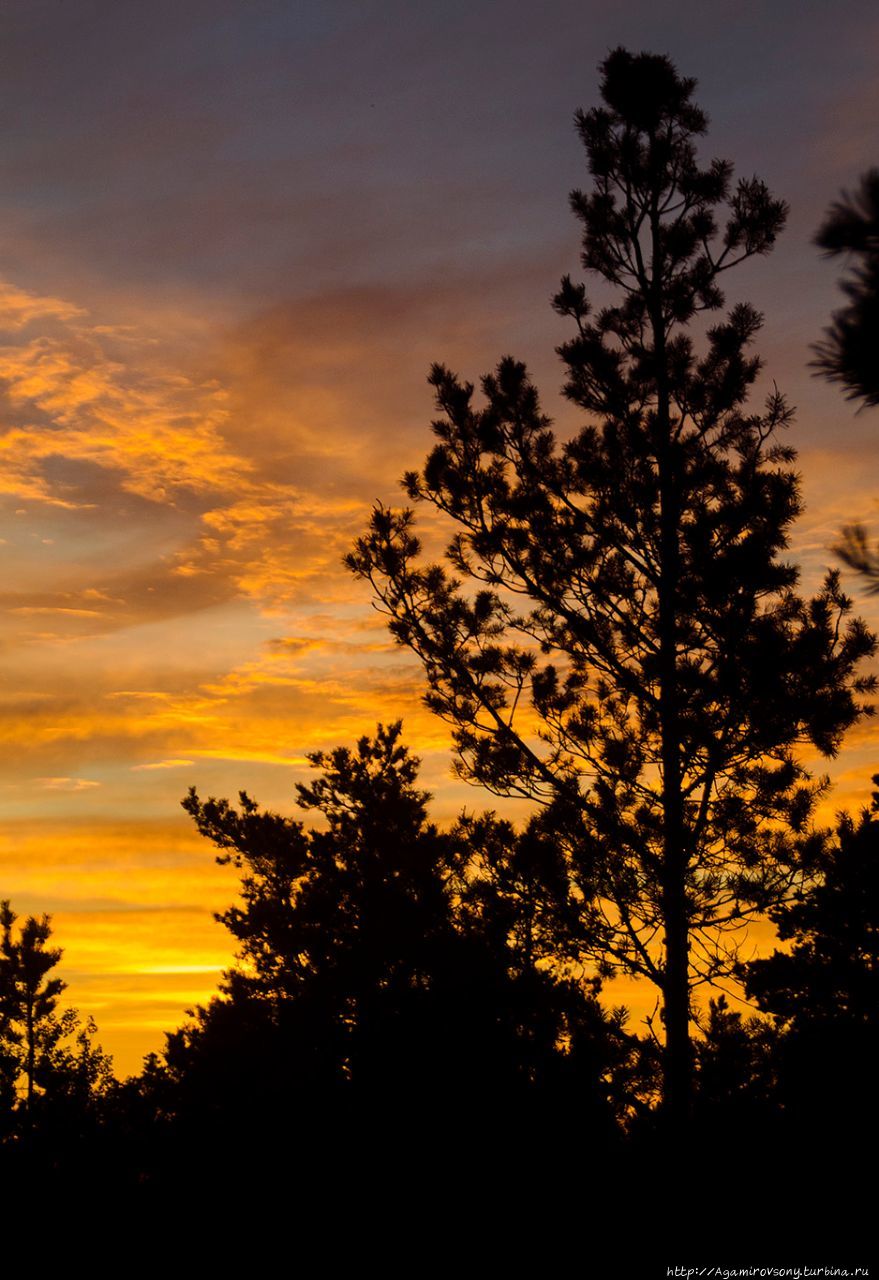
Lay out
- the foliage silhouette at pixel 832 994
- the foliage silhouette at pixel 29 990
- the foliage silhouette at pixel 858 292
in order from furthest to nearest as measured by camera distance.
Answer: the foliage silhouette at pixel 29 990 → the foliage silhouette at pixel 832 994 → the foliage silhouette at pixel 858 292

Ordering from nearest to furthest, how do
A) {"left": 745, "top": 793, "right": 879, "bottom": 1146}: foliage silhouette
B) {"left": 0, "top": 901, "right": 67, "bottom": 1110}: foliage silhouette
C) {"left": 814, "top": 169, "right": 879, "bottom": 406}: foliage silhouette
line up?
{"left": 814, "top": 169, "right": 879, "bottom": 406}: foliage silhouette → {"left": 745, "top": 793, "right": 879, "bottom": 1146}: foliage silhouette → {"left": 0, "top": 901, "right": 67, "bottom": 1110}: foliage silhouette

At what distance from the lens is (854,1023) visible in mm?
14586

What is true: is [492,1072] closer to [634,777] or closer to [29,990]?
[634,777]

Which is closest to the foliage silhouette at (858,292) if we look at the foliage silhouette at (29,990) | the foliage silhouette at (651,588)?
the foliage silhouette at (651,588)

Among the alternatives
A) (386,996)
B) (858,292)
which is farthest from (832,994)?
(858,292)

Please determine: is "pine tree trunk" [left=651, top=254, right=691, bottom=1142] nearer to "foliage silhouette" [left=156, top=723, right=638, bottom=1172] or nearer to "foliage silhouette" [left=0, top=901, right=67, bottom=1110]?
"foliage silhouette" [left=156, top=723, right=638, bottom=1172]

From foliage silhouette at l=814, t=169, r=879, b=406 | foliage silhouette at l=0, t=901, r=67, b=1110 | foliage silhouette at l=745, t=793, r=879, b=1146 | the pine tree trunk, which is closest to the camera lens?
foliage silhouette at l=814, t=169, r=879, b=406

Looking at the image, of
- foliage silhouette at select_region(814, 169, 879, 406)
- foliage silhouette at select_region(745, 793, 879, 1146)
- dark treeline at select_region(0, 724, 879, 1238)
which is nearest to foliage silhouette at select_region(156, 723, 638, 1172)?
dark treeline at select_region(0, 724, 879, 1238)

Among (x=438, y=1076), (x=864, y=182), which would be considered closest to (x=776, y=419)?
(x=864, y=182)

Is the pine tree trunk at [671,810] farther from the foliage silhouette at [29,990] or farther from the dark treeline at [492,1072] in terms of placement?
the foliage silhouette at [29,990]

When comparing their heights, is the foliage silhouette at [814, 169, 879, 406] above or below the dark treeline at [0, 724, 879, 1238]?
above

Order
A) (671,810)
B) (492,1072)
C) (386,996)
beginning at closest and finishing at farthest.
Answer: (671,810) < (492,1072) < (386,996)

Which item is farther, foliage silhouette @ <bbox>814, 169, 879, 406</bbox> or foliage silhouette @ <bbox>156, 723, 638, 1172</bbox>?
foliage silhouette @ <bbox>156, 723, 638, 1172</bbox>

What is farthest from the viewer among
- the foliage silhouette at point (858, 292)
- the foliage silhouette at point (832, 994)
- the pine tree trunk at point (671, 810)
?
the foliage silhouette at point (832, 994)
